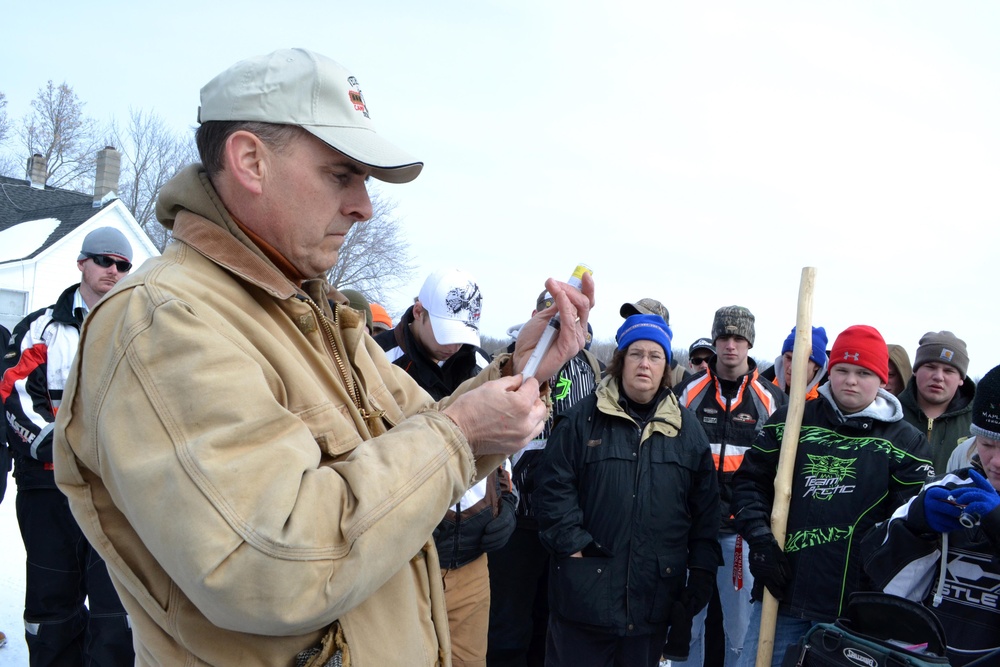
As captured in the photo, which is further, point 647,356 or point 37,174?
point 37,174

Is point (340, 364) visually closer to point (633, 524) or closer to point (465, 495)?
point (465, 495)

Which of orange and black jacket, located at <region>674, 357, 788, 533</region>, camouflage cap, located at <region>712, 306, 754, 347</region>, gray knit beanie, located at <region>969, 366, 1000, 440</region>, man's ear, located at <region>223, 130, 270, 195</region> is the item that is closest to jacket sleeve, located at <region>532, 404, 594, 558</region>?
orange and black jacket, located at <region>674, 357, 788, 533</region>

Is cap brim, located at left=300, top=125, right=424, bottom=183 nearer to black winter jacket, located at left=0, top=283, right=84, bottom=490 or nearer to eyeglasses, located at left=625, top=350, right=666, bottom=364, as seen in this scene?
eyeglasses, located at left=625, top=350, right=666, bottom=364

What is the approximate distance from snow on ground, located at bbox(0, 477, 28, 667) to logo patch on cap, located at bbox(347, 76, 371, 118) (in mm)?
4904

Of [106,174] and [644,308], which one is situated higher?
[106,174]

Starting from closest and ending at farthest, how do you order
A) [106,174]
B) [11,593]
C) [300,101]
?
1. [300,101]
2. [11,593]
3. [106,174]

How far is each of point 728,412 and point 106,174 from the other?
2898cm

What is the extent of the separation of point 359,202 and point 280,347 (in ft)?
1.36

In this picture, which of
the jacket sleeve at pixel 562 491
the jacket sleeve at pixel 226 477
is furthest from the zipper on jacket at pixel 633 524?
the jacket sleeve at pixel 226 477

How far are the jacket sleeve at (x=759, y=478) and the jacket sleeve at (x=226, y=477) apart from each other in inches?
127

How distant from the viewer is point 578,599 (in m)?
Answer: 4.16

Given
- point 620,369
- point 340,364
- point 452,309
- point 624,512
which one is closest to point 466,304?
point 452,309

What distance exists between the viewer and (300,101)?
158 centimetres

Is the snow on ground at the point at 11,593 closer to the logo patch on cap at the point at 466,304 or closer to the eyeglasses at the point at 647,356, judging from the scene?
the logo patch on cap at the point at 466,304
